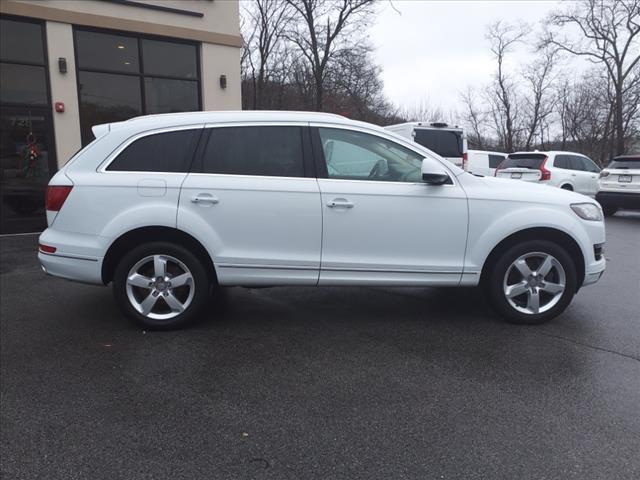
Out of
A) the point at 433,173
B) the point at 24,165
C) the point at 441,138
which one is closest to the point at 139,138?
the point at 433,173

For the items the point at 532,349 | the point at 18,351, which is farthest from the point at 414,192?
the point at 18,351

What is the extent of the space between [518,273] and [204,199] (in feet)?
9.26

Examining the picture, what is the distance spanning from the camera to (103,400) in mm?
3158

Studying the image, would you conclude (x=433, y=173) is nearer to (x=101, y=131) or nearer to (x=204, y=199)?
(x=204, y=199)

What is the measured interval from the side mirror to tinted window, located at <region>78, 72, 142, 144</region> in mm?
9090

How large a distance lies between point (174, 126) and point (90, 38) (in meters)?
8.29

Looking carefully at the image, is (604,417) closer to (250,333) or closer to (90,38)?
(250,333)

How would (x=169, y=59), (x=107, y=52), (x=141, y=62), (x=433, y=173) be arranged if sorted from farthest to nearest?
1. (x=169, y=59)
2. (x=141, y=62)
3. (x=107, y=52)
4. (x=433, y=173)

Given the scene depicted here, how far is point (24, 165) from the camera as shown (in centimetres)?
1026

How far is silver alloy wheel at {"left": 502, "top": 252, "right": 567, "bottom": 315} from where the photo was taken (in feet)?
14.5

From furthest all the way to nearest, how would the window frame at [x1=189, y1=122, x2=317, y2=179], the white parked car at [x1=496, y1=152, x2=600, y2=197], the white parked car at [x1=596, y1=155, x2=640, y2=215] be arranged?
1. the white parked car at [x1=496, y1=152, x2=600, y2=197]
2. the white parked car at [x1=596, y1=155, x2=640, y2=215]
3. the window frame at [x1=189, y1=122, x2=317, y2=179]

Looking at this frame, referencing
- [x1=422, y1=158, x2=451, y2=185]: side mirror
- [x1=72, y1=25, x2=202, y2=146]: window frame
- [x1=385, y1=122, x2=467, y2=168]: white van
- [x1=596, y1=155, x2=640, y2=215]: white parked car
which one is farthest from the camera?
[x1=385, y1=122, x2=467, y2=168]: white van

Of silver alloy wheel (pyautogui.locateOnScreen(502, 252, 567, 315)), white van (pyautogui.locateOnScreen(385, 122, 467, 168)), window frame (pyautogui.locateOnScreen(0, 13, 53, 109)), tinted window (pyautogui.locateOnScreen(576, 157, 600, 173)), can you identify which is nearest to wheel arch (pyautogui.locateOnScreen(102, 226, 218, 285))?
silver alloy wheel (pyautogui.locateOnScreen(502, 252, 567, 315))

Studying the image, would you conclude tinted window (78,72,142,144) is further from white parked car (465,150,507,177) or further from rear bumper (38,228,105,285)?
white parked car (465,150,507,177)
